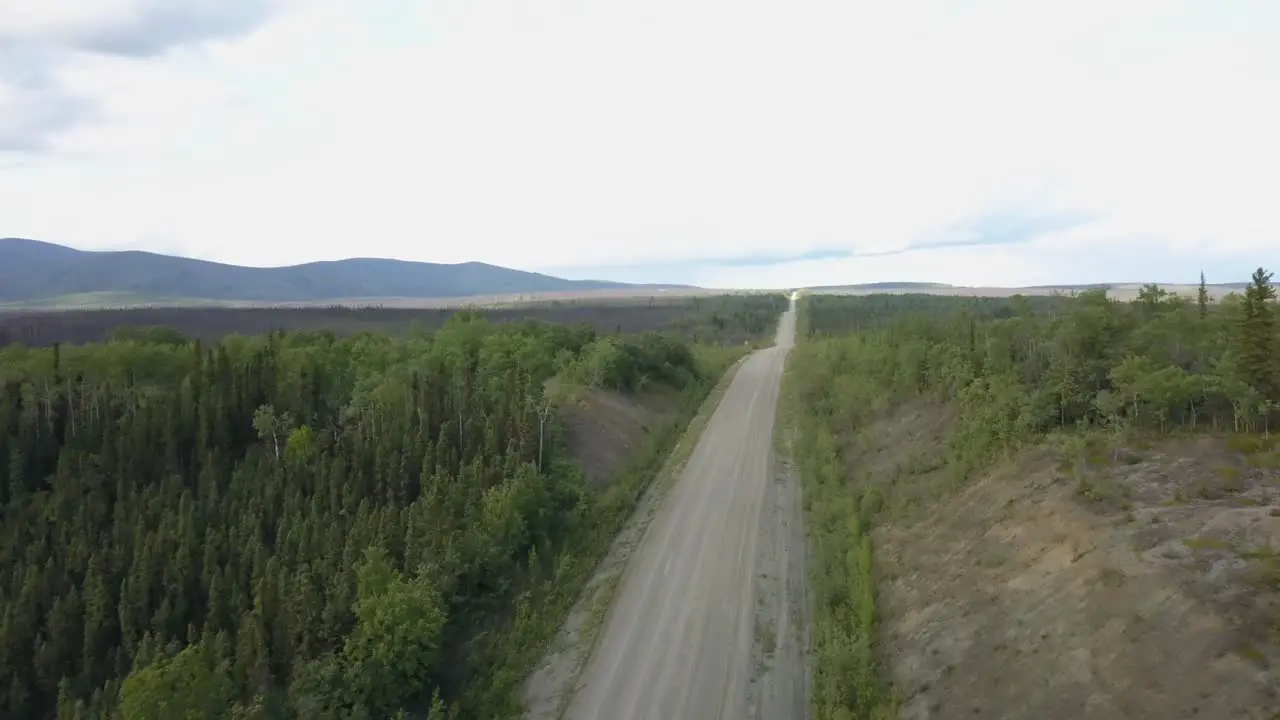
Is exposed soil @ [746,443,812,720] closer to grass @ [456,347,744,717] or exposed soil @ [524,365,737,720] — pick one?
exposed soil @ [524,365,737,720]

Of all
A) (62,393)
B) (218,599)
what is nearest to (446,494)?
(218,599)

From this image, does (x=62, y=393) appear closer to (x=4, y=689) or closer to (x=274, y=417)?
(x=274, y=417)

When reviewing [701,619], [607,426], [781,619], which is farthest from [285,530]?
[781,619]

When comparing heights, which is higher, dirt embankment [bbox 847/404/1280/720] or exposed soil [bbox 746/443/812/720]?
dirt embankment [bbox 847/404/1280/720]

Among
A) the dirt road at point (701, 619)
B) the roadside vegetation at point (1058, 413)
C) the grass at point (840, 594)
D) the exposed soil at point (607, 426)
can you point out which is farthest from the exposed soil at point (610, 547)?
the roadside vegetation at point (1058, 413)

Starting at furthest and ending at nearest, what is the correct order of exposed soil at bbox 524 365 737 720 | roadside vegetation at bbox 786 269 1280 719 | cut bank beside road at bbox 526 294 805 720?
roadside vegetation at bbox 786 269 1280 719, exposed soil at bbox 524 365 737 720, cut bank beside road at bbox 526 294 805 720

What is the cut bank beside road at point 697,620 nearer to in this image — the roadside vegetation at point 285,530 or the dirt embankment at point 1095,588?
the roadside vegetation at point 285,530

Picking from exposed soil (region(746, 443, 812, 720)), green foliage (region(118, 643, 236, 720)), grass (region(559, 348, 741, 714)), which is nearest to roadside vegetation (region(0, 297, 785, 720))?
green foliage (region(118, 643, 236, 720))
